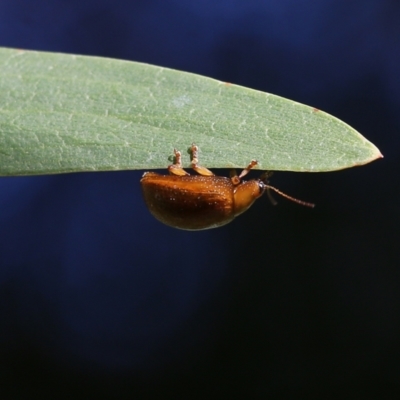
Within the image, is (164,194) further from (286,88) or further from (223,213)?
(286,88)

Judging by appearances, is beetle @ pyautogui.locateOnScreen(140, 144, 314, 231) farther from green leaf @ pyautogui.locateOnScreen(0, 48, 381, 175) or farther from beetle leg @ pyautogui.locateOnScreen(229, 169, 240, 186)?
green leaf @ pyautogui.locateOnScreen(0, 48, 381, 175)

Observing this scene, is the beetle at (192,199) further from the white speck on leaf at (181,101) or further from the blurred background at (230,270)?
the blurred background at (230,270)

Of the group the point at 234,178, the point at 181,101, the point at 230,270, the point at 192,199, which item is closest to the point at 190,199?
the point at 192,199

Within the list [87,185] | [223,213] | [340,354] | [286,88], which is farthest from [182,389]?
[223,213]

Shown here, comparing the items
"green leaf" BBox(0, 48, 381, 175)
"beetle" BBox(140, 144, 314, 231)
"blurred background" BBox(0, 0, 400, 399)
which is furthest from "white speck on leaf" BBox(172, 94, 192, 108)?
"blurred background" BBox(0, 0, 400, 399)

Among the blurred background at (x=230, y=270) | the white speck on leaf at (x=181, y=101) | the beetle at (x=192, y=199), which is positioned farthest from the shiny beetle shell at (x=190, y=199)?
the blurred background at (x=230, y=270)
